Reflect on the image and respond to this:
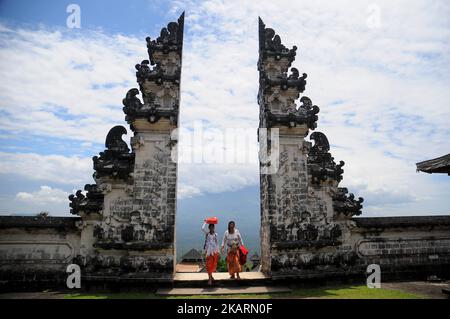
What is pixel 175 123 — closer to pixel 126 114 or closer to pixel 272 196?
pixel 126 114

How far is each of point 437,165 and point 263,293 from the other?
6293 millimetres

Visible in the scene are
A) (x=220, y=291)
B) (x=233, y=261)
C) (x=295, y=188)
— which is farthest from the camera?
(x=295, y=188)

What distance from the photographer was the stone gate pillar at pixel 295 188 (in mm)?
10070

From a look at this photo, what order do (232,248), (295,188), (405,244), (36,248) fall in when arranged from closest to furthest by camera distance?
(36,248)
(232,248)
(295,188)
(405,244)

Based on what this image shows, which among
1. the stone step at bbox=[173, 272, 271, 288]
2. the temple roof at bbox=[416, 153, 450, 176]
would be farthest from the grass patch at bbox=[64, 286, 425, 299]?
the temple roof at bbox=[416, 153, 450, 176]

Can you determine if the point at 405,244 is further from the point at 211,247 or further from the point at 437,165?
the point at 211,247

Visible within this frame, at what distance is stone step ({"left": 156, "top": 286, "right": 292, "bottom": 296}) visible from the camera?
28.4ft

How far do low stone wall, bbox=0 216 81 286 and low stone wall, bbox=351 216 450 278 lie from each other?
1006 centimetres

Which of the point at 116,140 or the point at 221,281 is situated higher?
the point at 116,140

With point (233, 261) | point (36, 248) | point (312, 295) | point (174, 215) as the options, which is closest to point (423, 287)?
point (312, 295)

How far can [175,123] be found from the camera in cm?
1048

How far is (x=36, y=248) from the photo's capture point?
9.63 meters
